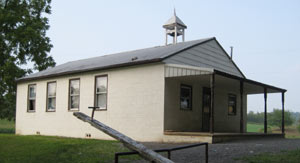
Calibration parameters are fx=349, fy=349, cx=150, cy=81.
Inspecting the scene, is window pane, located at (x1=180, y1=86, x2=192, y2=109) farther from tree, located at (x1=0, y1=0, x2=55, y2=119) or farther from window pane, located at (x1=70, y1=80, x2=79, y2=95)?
tree, located at (x1=0, y1=0, x2=55, y2=119)

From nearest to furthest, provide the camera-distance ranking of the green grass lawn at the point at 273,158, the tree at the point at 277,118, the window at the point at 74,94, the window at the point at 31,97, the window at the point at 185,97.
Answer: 1. the green grass lawn at the point at 273,158
2. the window at the point at 185,97
3. the window at the point at 74,94
4. the window at the point at 31,97
5. the tree at the point at 277,118

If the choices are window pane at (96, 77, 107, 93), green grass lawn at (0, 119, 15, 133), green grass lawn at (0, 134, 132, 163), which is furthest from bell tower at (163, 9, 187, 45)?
green grass lawn at (0, 119, 15, 133)

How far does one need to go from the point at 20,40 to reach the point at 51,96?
1024 centimetres

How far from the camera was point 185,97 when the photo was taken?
15.9 metres

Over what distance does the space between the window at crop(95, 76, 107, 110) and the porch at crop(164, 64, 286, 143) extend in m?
3.66

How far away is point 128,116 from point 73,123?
4.15m

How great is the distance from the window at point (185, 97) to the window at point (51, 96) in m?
7.83

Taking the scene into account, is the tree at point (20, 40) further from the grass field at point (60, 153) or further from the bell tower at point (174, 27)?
the grass field at point (60, 153)

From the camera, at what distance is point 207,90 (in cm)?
1747

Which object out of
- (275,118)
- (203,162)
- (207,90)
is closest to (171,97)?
(207,90)

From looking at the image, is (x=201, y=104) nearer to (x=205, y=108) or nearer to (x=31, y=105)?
(x=205, y=108)

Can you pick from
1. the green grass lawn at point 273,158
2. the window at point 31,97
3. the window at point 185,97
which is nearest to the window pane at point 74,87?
the window at point 31,97

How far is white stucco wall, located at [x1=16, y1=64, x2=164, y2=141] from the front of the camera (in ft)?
47.1

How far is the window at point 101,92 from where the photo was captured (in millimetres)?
16656
